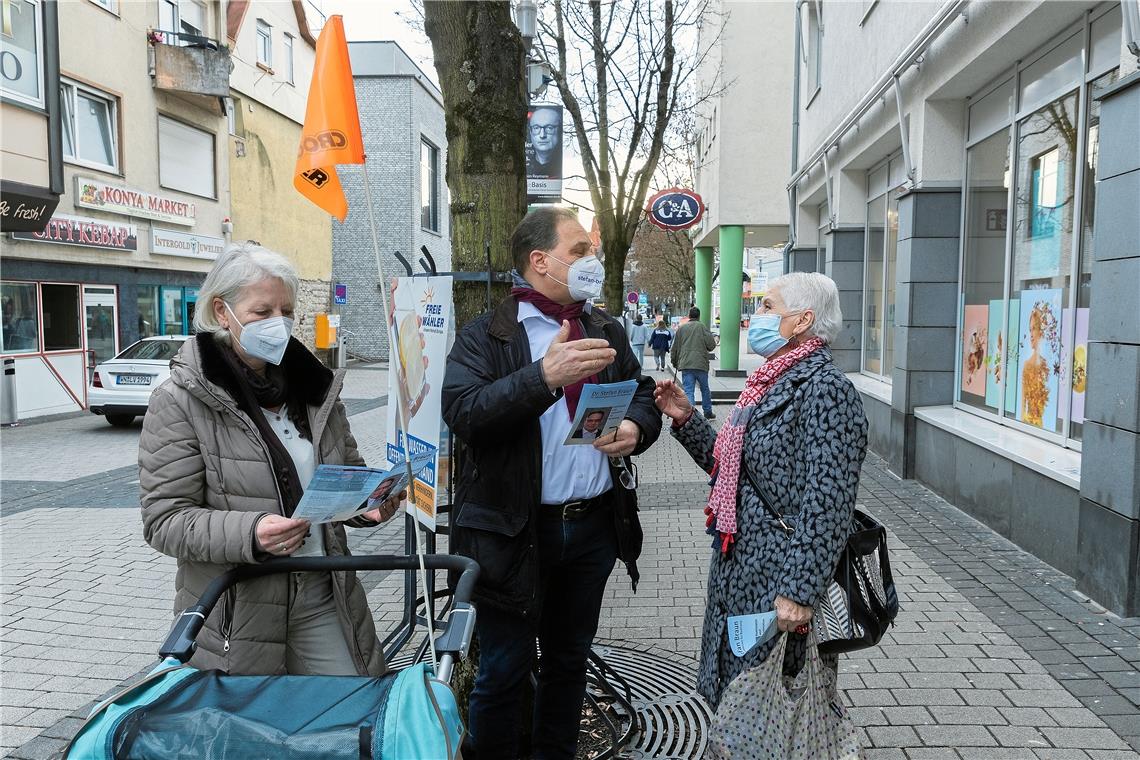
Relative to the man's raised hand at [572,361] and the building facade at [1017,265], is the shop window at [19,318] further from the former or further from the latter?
the man's raised hand at [572,361]

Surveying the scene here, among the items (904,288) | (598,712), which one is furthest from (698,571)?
(904,288)

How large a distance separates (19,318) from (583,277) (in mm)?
15987

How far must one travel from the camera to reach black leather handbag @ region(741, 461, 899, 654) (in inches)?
106

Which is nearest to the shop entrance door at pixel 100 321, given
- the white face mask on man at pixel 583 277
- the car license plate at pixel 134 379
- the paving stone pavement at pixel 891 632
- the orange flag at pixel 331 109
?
the car license plate at pixel 134 379

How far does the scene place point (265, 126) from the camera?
24.5 m

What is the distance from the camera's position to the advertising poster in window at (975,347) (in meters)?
8.20

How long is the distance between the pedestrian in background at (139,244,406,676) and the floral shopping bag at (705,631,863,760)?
109cm

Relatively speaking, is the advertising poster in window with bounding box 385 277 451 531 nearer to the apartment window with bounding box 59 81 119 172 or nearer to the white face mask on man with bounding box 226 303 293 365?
the white face mask on man with bounding box 226 303 293 365

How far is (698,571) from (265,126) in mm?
22457

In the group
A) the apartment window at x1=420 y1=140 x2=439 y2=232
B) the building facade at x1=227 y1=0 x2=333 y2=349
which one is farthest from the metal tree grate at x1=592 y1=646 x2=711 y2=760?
the apartment window at x1=420 y1=140 x2=439 y2=232

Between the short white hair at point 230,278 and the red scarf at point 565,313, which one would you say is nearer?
the short white hair at point 230,278

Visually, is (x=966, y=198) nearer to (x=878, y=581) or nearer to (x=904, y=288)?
(x=904, y=288)

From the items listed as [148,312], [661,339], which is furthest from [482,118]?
[661,339]

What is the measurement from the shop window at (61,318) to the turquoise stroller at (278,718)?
55.0 ft
